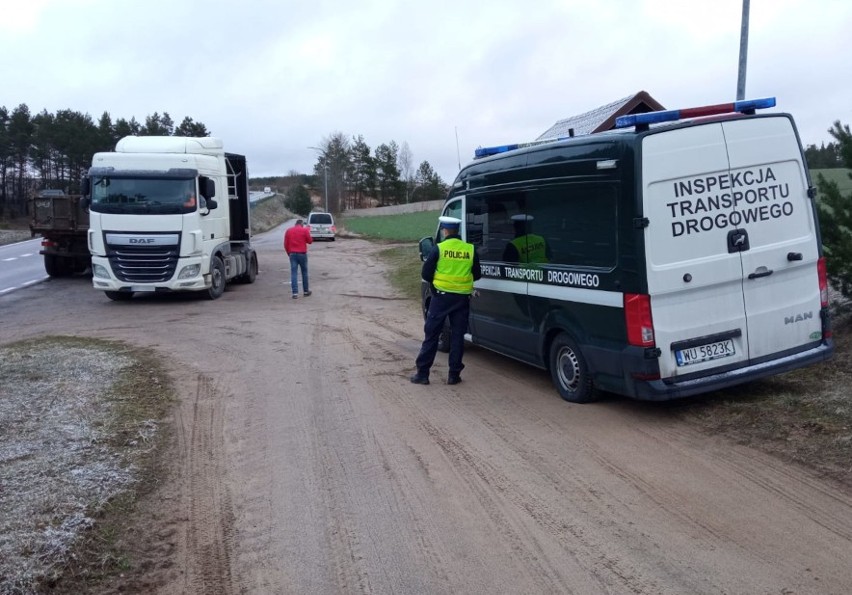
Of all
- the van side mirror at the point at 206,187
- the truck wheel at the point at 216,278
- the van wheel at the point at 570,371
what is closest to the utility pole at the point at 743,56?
the van wheel at the point at 570,371

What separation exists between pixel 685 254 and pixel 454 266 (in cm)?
269

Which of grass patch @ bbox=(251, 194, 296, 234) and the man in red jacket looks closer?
the man in red jacket

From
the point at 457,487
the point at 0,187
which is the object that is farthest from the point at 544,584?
the point at 0,187

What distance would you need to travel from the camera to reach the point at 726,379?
654 cm

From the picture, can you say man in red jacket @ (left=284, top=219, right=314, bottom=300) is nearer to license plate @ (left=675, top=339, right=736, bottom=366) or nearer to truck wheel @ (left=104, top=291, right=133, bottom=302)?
truck wheel @ (left=104, top=291, right=133, bottom=302)

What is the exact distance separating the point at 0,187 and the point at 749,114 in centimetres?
7607

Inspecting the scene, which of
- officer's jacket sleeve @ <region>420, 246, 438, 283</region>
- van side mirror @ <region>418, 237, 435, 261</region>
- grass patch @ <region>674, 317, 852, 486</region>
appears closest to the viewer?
grass patch @ <region>674, 317, 852, 486</region>

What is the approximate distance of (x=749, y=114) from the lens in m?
6.66

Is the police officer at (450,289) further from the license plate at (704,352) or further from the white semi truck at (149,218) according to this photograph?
the white semi truck at (149,218)

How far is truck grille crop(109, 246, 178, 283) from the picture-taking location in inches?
628

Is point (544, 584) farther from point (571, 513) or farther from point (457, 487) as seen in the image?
point (457, 487)

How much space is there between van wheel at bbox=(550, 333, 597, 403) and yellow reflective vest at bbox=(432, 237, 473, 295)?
4.18 ft

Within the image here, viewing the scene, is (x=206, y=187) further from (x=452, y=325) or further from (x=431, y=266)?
(x=452, y=325)

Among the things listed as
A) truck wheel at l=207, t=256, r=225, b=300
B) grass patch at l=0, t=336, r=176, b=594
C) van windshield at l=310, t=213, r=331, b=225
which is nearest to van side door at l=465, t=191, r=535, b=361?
grass patch at l=0, t=336, r=176, b=594
